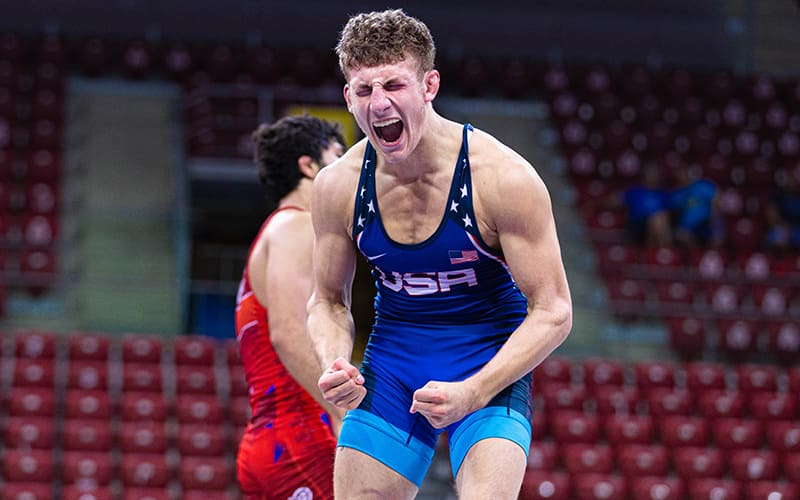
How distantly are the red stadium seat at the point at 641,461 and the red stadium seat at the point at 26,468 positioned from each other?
16.7 feet

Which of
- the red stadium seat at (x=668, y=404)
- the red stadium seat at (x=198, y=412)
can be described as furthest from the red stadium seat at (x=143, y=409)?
the red stadium seat at (x=668, y=404)

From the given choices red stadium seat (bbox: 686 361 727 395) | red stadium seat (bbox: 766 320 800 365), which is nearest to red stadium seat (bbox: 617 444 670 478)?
red stadium seat (bbox: 686 361 727 395)

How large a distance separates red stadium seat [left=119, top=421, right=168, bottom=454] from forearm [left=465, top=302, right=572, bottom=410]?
7334mm

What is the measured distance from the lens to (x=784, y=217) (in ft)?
49.1

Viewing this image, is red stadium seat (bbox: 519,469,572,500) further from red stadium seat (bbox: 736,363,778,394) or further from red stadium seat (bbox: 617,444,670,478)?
red stadium seat (bbox: 736,363,778,394)

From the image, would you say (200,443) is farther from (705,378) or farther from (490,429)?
(490,429)

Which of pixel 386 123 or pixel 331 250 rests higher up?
pixel 386 123

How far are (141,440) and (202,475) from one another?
73 cm

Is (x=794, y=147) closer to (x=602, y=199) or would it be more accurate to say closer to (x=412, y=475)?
(x=602, y=199)

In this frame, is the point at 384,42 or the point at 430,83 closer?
the point at 384,42

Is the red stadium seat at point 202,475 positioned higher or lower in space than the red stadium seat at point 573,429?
lower

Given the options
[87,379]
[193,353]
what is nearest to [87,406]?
[87,379]

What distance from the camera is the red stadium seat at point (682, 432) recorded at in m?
11.3

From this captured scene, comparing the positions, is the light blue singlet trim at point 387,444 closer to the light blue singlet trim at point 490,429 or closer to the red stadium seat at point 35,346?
the light blue singlet trim at point 490,429
